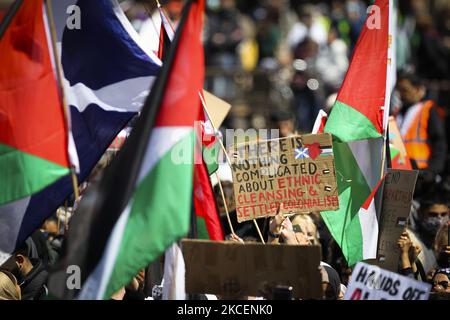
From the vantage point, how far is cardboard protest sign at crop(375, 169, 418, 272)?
766 cm

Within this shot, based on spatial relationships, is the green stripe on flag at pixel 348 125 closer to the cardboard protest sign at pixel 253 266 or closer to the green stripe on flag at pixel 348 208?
the green stripe on flag at pixel 348 208

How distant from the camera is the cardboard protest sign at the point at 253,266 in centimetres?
625

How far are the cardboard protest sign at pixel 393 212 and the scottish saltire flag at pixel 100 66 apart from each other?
2.07 meters

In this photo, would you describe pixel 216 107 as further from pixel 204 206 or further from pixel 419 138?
pixel 419 138

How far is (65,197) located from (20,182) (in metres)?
0.53

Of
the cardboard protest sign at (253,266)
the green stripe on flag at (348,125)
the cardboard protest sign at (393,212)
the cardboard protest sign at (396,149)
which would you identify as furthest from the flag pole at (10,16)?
the cardboard protest sign at (396,149)

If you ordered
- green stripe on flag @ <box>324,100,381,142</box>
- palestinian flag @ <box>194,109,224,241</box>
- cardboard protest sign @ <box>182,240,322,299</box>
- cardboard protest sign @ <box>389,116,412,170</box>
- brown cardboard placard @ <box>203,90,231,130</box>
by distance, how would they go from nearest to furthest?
cardboard protest sign @ <box>182,240,322,299</box> → palestinian flag @ <box>194,109,224,241</box> → green stripe on flag @ <box>324,100,381,142</box> → brown cardboard placard @ <box>203,90,231,130</box> → cardboard protest sign @ <box>389,116,412,170</box>

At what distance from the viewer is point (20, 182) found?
6.76m

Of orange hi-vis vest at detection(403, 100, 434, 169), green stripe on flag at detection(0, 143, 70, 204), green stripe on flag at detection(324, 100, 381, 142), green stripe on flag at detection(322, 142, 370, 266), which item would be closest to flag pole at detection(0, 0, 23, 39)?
green stripe on flag at detection(0, 143, 70, 204)

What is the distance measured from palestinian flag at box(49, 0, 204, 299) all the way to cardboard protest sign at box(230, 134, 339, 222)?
1.69m

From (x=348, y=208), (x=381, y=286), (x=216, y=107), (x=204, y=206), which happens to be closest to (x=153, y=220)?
(x=204, y=206)

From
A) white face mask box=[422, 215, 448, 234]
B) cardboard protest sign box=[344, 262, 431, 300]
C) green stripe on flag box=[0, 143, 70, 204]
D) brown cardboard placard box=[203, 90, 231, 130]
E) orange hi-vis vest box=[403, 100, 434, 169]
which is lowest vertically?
white face mask box=[422, 215, 448, 234]

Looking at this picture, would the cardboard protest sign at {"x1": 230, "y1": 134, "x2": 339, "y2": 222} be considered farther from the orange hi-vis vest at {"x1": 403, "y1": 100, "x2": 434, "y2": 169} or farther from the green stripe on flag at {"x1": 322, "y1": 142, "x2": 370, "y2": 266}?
the orange hi-vis vest at {"x1": 403, "y1": 100, "x2": 434, "y2": 169}
